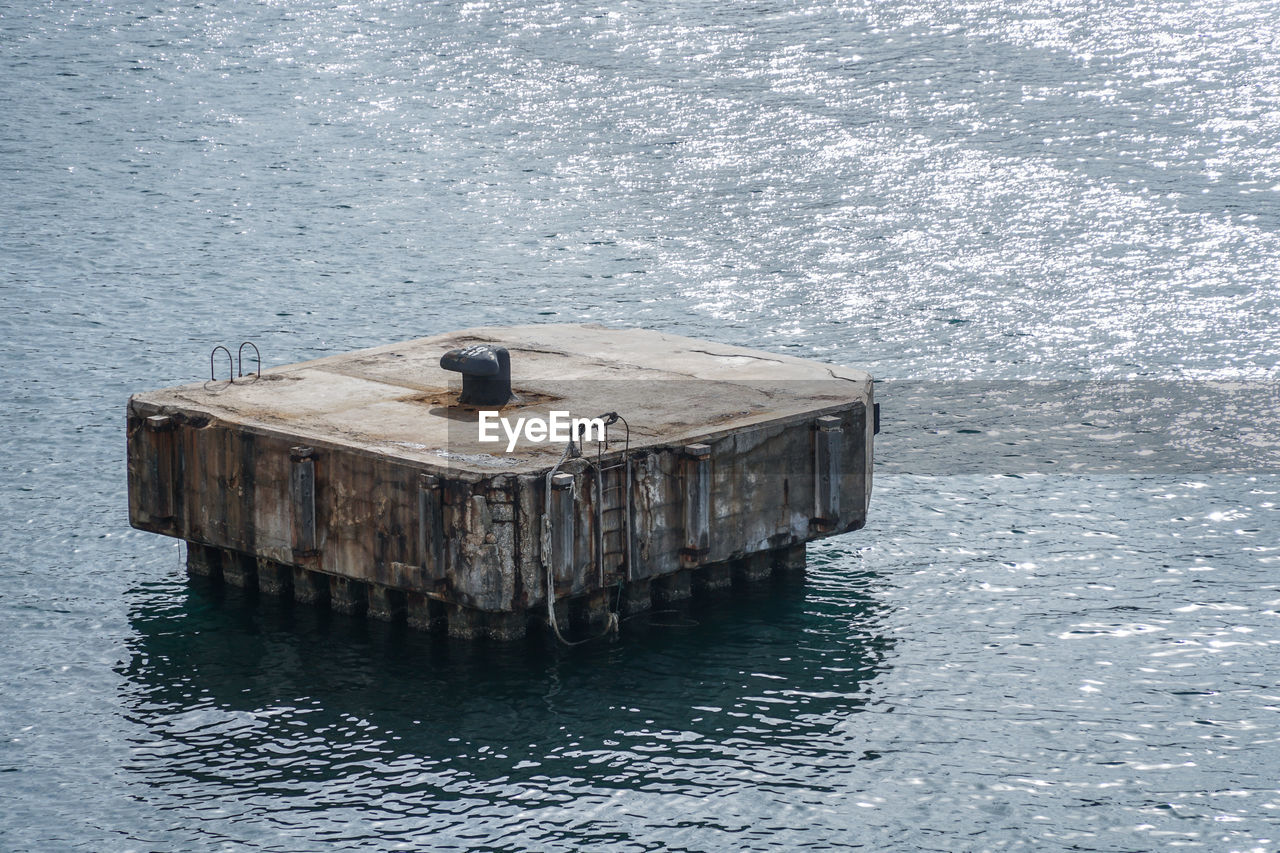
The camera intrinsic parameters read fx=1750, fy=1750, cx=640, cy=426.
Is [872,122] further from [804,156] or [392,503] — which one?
[392,503]

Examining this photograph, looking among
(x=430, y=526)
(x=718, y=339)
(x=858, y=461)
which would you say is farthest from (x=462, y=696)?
(x=718, y=339)

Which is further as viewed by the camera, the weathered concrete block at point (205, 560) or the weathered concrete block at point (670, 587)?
the weathered concrete block at point (205, 560)

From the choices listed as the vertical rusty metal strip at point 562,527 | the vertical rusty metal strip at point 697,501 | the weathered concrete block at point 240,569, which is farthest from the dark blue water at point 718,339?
the vertical rusty metal strip at point 562,527

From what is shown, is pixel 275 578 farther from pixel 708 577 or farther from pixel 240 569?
pixel 708 577

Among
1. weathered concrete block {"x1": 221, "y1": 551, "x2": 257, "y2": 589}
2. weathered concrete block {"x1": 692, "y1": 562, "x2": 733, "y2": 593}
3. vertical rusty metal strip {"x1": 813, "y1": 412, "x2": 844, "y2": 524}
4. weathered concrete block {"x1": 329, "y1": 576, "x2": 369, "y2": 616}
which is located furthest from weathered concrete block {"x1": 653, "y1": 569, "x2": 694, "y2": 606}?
weathered concrete block {"x1": 221, "y1": 551, "x2": 257, "y2": 589}

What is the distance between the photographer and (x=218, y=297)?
46.4 meters

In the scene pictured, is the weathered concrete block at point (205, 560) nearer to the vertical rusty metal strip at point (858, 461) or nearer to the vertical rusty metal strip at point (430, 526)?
the vertical rusty metal strip at point (430, 526)

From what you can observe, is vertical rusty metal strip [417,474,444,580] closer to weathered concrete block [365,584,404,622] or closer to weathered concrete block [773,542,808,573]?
weathered concrete block [365,584,404,622]

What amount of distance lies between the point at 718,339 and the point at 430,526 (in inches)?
828

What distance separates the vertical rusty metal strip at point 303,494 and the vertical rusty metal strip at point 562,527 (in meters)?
3.50

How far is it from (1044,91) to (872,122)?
809cm

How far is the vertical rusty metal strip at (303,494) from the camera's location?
2380cm

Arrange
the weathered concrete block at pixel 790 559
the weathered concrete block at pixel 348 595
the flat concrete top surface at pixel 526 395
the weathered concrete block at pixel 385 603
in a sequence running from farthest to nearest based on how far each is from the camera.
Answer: the weathered concrete block at pixel 790 559 → the weathered concrete block at pixel 348 595 → the weathered concrete block at pixel 385 603 → the flat concrete top surface at pixel 526 395

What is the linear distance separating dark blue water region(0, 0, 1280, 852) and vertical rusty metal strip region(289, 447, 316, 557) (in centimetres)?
165
